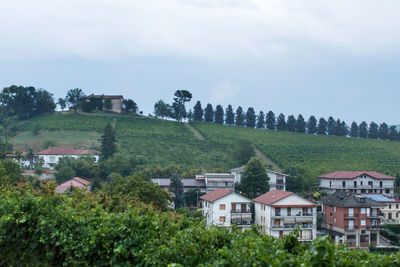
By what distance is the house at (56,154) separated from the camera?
53.5 meters

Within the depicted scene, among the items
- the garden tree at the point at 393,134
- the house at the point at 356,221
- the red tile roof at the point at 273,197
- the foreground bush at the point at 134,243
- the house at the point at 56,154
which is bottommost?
the house at the point at 356,221

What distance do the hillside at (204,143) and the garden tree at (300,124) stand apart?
6074 mm

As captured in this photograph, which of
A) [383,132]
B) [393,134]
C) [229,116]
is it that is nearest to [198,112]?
[229,116]

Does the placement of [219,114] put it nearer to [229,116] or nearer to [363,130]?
[229,116]

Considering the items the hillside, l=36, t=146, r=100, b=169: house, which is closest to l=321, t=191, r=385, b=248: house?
the hillside

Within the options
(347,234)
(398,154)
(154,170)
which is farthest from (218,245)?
(398,154)

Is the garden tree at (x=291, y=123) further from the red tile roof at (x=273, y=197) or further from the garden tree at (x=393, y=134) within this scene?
the red tile roof at (x=273, y=197)

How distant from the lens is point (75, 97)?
83.8 m

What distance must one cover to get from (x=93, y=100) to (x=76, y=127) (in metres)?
14.5

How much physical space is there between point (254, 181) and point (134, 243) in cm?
3469

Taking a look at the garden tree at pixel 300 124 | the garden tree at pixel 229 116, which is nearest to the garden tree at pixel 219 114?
the garden tree at pixel 229 116

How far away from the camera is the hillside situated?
57.3 metres

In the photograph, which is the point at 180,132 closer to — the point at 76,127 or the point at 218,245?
the point at 76,127

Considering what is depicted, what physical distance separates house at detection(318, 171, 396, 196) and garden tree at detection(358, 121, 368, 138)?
161ft
